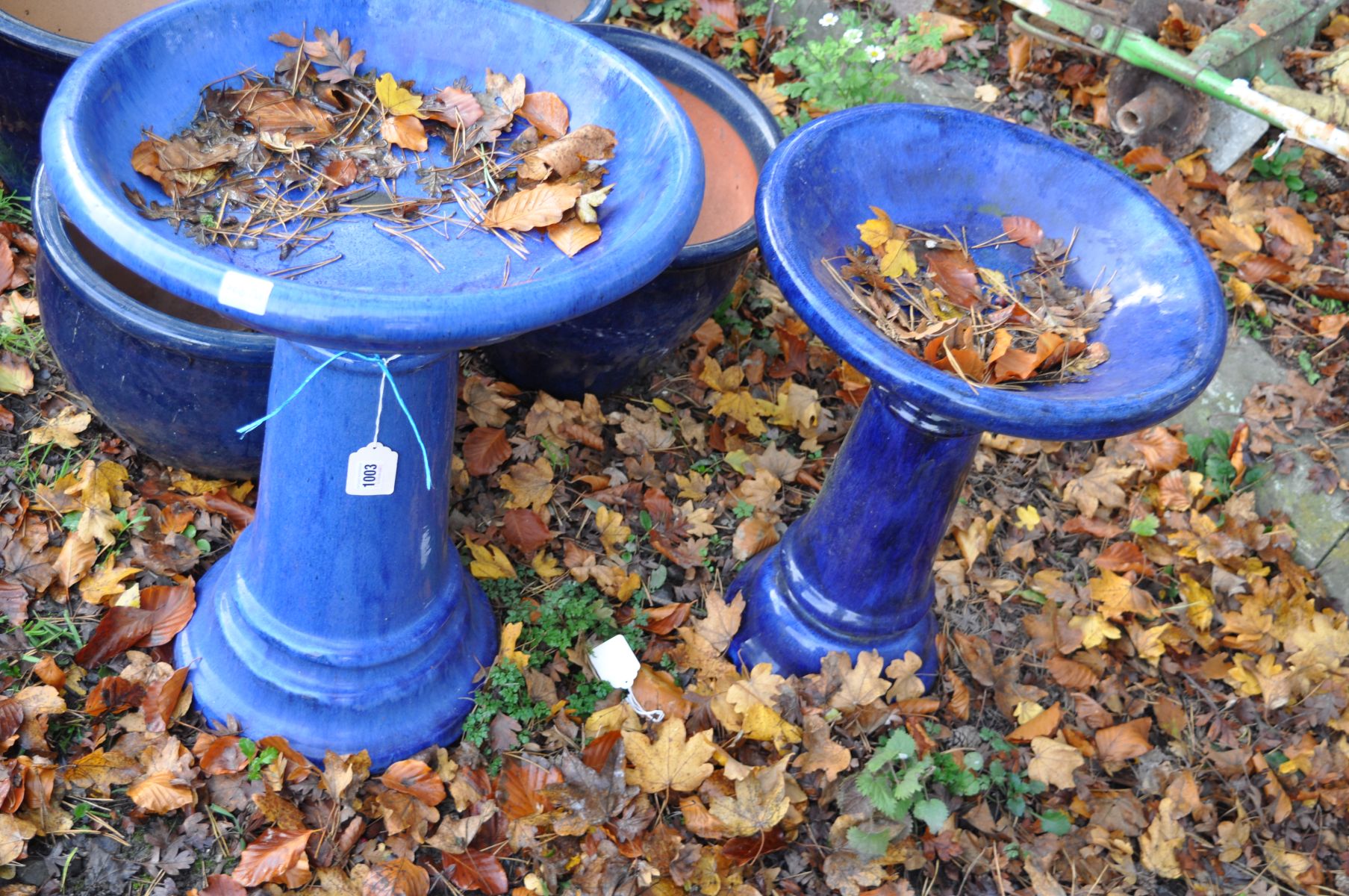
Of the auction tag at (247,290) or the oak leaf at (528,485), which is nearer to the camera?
the auction tag at (247,290)

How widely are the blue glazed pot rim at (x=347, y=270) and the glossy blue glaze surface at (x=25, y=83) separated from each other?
29.3 inches

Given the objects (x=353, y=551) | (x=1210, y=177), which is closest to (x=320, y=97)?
(x=353, y=551)

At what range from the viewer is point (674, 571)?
262 centimetres

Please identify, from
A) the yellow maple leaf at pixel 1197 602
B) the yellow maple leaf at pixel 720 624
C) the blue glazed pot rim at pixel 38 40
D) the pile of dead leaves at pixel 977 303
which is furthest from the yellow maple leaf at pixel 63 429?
the yellow maple leaf at pixel 1197 602

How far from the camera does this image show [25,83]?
2.47m

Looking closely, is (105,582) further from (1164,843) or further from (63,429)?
(1164,843)

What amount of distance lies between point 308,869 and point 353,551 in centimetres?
58

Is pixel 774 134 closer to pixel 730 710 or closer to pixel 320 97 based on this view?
pixel 320 97

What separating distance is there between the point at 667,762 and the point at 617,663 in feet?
0.96

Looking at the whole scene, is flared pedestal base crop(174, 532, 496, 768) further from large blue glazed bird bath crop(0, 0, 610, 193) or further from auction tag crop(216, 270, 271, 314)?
large blue glazed bird bath crop(0, 0, 610, 193)

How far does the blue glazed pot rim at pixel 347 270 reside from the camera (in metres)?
1.31

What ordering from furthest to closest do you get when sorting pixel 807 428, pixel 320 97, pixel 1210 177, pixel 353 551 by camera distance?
pixel 1210 177
pixel 807 428
pixel 353 551
pixel 320 97

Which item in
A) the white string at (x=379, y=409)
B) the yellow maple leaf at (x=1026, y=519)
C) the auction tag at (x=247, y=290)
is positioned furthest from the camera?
the yellow maple leaf at (x=1026, y=519)

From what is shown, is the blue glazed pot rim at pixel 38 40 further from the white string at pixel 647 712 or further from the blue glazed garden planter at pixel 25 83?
the white string at pixel 647 712
